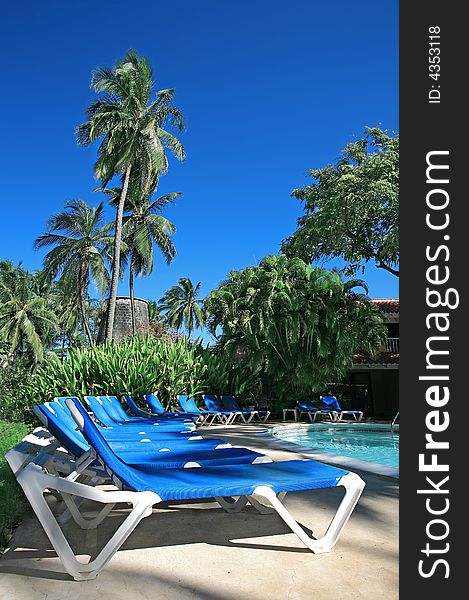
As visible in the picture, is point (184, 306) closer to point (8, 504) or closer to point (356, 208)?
point (356, 208)

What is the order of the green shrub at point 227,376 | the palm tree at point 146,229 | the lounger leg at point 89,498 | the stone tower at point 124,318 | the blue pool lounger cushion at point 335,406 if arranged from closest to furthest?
the lounger leg at point 89,498 → the green shrub at point 227,376 → the blue pool lounger cushion at point 335,406 → the stone tower at point 124,318 → the palm tree at point 146,229

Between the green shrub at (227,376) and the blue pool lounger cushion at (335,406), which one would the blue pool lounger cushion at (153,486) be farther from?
the blue pool lounger cushion at (335,406)

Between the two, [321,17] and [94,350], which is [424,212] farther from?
[94,350]

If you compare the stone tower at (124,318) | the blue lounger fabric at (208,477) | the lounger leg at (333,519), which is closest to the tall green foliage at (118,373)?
the blue lounger fabric at (208,477)

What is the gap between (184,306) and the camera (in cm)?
5456

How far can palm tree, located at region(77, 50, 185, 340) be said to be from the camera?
22.9 metres

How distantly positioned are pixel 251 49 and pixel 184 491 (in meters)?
14.0

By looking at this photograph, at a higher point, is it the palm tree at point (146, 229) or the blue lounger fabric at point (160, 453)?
the palm tree at point (146, 229)

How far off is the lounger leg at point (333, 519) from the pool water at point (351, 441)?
16.9ft

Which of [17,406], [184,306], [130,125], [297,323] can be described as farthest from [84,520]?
[184,306]

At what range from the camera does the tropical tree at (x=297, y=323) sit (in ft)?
56.6

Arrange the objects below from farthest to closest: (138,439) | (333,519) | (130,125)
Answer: (130,125) < (138,439) < (333,519)

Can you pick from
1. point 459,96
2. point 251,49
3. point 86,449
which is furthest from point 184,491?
point 251,49

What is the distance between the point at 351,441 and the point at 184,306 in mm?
43107
